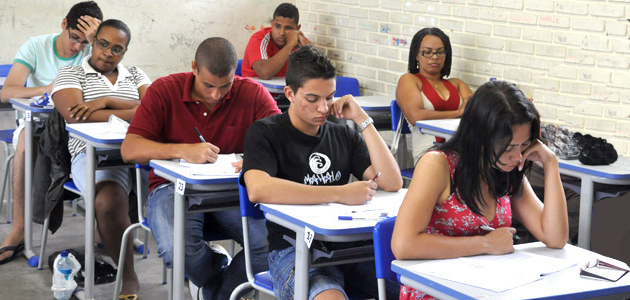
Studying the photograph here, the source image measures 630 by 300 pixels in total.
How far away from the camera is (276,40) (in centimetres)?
635

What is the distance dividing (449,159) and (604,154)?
161 cm

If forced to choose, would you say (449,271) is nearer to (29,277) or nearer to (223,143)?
(223,143)

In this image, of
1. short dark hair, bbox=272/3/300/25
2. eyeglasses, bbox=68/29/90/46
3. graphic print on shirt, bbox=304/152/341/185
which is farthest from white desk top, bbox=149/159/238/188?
short dark hair, bbox=272/3/300/25

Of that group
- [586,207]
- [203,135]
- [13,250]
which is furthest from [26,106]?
[586,207]

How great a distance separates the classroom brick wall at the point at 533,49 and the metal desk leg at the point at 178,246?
2.44 m

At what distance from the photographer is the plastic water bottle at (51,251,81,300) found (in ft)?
13.0

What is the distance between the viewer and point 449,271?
6.84 feet

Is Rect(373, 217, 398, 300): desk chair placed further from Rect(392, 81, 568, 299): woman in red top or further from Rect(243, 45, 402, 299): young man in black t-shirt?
Rect(243, 45, 402, 299): young man in black t-shirt

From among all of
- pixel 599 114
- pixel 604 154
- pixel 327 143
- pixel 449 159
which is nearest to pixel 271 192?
pixel 327 143

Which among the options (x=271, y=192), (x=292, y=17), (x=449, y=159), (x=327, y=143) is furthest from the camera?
(x=292, y=17)

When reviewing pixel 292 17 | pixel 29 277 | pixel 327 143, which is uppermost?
pixel 292 17

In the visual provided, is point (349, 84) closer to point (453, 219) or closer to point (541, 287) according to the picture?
point (453, 219)

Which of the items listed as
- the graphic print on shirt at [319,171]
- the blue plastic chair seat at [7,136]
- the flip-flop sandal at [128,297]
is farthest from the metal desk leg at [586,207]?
the blue plastic chair seat at [7,136]

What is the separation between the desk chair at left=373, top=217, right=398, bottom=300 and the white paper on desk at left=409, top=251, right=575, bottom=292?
0.19 meters
